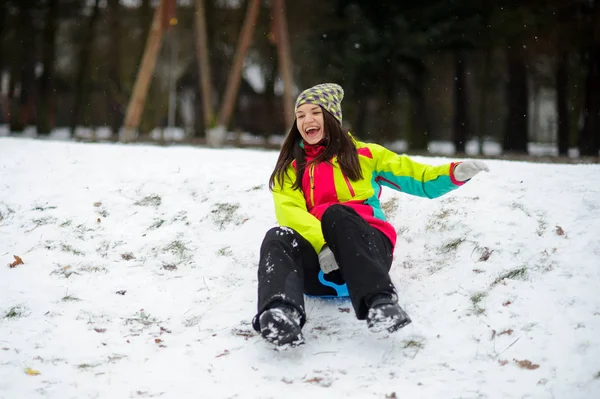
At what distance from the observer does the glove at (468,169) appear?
3.34m

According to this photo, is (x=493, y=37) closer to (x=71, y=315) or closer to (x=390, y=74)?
(x=390, y=74)

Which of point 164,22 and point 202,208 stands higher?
point 164,22

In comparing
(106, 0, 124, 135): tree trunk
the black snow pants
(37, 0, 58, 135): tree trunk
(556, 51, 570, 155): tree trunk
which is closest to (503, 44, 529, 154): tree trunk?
(556, 51, 570, 155): tree trunk

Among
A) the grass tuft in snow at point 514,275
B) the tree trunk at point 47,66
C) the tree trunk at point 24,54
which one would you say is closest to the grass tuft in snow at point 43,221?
the grass tuft in snow at point 514,275

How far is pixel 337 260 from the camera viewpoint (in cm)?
324

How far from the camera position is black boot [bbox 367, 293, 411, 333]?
292 centimetres

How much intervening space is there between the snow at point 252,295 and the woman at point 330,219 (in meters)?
0.30

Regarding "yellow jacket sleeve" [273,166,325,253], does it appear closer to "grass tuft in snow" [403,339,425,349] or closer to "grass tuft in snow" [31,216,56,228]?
"grass tuft in snow" [403,339,425,349]

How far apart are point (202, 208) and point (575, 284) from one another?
120 inches

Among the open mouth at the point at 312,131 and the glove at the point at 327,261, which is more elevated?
the open mouth at the point at 312,131

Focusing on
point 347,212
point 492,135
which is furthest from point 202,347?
point 492,135

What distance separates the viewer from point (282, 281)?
313 cm

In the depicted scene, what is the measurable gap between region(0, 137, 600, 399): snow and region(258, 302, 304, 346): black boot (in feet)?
0.64

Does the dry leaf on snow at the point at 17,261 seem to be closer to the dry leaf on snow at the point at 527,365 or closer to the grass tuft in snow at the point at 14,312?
the grass tuft in snow at the point at 14,312
